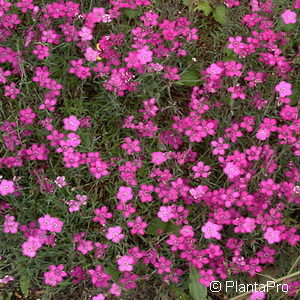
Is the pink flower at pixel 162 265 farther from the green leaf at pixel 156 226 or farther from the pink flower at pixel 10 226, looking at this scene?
the pink flower at pixel 10 226

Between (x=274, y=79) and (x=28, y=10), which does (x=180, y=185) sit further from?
(x=28, y=10)

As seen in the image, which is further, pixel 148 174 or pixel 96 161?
pixel 148 174

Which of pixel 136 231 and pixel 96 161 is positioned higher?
pixel 96 161

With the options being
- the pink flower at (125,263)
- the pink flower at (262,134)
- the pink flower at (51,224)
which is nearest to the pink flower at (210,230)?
the pink flower at (125,263)

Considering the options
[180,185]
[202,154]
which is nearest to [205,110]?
[202,154]

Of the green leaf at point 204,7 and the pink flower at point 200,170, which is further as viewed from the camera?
the green leaf at point 204,7

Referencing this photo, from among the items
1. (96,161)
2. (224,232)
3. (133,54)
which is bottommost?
(224,232)

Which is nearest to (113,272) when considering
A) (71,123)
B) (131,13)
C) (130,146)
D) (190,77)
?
(130,146)
